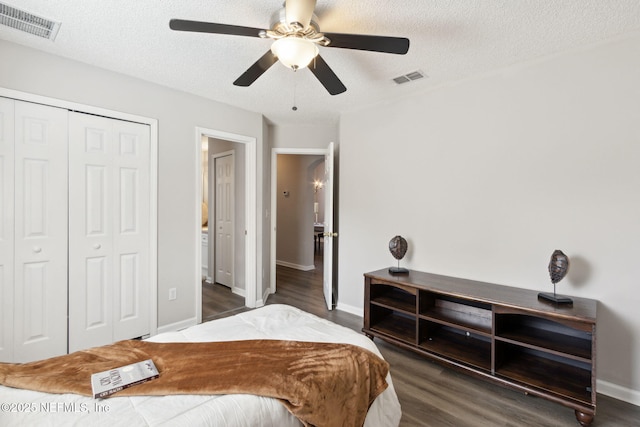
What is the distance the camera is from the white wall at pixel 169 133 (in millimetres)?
2457

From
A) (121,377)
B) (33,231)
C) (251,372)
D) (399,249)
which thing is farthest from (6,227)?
(399,249)

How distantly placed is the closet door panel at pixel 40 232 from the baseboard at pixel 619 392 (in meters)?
4.17

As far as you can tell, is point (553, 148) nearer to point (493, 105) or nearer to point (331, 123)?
point (493, 105)

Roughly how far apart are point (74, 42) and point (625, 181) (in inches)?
161

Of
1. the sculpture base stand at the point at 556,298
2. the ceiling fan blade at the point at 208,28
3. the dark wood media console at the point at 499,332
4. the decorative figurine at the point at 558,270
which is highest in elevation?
the ceiling fan blade at the point at 208,28

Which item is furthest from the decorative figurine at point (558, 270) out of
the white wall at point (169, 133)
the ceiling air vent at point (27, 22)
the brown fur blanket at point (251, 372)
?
the ceiling air vent at point (27, 22)

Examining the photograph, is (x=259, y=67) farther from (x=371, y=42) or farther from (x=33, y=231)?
(x=33, y=231)

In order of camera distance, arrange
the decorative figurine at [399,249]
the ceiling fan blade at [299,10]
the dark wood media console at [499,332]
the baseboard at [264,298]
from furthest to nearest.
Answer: the baseboard at [264,298], the decorative figurine at [399,249], the dark wood media console at [499,332], the ceiling fan blade at [299,10]

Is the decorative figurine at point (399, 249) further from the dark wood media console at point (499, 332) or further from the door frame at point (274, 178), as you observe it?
the door frame at point (274, 178)

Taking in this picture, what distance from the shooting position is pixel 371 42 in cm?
159

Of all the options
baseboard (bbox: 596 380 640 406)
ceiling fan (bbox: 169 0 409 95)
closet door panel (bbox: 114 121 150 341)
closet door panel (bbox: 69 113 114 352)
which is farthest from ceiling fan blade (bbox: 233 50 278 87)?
baseboard (bbox: 596 380 640 406)

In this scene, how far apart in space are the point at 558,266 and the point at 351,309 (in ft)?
7.28

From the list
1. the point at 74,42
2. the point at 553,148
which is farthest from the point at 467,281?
the point at 74,42

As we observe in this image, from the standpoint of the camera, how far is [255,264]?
12.4 ft
